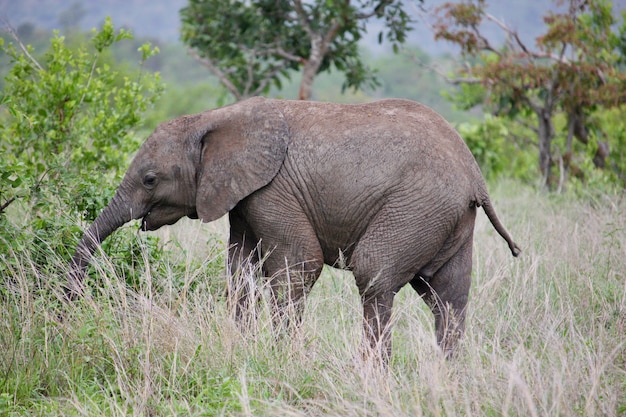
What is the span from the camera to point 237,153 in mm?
5301

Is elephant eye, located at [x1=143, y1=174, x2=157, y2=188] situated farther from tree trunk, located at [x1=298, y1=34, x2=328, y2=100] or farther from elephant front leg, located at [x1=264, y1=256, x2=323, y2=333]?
tree trunk, located at [x1=298, y1=34, x2=328, y2=100]

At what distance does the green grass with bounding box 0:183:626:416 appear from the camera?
3883 millimetres

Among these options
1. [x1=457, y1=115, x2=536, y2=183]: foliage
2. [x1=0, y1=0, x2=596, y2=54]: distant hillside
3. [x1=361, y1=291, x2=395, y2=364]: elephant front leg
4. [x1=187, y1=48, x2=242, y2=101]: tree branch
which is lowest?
[x1=0, y1=0, x2=596, y2=54]: distant hillside

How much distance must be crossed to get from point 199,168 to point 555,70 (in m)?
7.13

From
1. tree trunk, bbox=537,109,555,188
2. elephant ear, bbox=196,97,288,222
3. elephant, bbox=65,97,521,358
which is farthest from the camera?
tree trunk, bbox=537,109,555,188

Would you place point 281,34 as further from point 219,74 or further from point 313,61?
point 219,74

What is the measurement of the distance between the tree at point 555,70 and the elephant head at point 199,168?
643cm

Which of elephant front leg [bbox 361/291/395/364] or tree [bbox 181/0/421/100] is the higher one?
tree [bbox 181/0/421/100]

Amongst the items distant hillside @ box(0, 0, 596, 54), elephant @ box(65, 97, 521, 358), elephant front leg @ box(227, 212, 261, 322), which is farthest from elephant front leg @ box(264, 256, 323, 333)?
distant hillside @ box(0, 0, 596, 54)

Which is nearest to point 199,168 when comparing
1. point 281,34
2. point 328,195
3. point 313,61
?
point 328,195

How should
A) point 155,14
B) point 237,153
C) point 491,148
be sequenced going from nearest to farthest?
point 237,153 < point 491,148 < point 155,14

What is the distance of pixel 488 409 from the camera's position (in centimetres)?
385

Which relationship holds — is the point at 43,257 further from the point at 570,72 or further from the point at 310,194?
the point at 570,72

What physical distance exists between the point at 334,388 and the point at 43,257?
280cm
